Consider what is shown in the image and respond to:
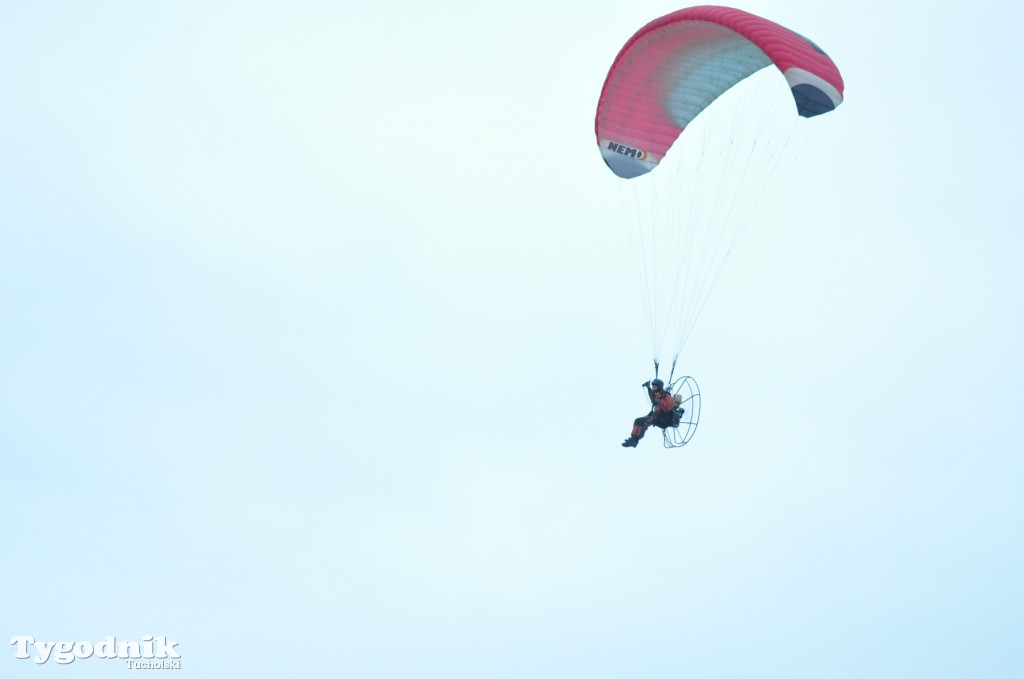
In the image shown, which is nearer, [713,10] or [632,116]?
[713,10]

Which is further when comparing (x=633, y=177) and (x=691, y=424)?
(x=633, y=177)

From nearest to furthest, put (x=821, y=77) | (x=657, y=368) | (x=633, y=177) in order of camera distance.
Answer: (x=821, y=77)
(x=657, y=368)
(x=633, y=177)

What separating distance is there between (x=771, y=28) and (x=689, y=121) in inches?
132

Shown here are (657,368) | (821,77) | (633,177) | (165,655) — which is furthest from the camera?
(165,655)

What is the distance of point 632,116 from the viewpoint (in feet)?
102

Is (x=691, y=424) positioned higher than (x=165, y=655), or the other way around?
(x=165, y=655)

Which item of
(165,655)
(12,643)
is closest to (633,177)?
(165,655)

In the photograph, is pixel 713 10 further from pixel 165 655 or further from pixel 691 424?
pixel 165 655

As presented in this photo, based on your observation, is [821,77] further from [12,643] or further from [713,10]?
[12,643]

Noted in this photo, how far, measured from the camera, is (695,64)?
30.4 metres

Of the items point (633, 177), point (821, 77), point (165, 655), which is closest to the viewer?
point (821, 77)

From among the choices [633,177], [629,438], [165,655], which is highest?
[633,177]

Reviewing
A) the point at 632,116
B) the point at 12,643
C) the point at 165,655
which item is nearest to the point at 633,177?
the point at 632,116

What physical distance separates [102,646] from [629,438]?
1560 cm
